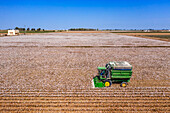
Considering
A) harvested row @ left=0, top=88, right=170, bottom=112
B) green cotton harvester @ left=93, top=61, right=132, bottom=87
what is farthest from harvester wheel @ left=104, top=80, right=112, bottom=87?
harvested row @ left=0, top=88, right=170, bottom=112

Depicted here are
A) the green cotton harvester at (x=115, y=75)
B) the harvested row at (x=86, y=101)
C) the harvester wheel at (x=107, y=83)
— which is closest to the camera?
the harvested row at (x=86, y=101)

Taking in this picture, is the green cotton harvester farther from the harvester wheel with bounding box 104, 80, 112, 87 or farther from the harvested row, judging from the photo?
the harvested row

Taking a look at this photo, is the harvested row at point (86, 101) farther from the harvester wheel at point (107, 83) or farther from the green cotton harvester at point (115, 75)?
the green cotton harvester at point (115, 75)

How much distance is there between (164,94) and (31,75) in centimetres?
1055

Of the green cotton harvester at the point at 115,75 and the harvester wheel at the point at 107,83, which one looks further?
the harvester wheel at the point at 107,83

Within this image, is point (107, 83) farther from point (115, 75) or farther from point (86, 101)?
point (86, 101)

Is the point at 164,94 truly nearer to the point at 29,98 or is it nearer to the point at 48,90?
the point at 48,90

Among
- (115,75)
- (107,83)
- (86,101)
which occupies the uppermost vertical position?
(115,75)

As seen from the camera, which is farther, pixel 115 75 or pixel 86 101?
pixel 115 75

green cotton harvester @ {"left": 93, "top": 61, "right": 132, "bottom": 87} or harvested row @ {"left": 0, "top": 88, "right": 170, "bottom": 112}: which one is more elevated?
green cotton harvester @ {"left": 93, "top": 61, "right": 132, "bottom": 87}

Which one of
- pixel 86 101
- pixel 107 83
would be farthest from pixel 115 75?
pixel 86 101

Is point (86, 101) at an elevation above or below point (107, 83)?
below

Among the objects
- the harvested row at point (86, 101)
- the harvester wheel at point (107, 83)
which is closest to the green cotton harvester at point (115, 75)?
the harvester wheel at point (107, 83)

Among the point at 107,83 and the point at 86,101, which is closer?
the point at 86,101
